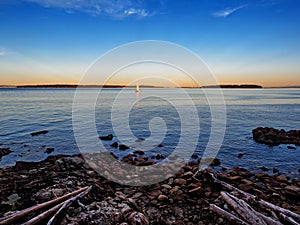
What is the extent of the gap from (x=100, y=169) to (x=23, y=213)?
15.3 ft

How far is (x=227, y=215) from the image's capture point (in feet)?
17.9

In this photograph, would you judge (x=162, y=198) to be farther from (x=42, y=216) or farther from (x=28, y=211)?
(x=28, y=211)

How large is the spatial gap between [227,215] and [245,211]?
1.63 ft

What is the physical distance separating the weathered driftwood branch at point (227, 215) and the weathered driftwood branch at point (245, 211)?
180 millimetres

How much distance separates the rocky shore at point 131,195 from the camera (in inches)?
223

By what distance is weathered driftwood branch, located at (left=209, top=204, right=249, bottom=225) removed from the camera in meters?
5.08

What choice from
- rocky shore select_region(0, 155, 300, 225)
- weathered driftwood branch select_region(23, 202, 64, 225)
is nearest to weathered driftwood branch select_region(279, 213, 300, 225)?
rocky shore select_region(0, 155, 300, 225)

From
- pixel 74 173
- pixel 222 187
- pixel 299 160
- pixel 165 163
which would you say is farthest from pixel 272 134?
pixel 74 173

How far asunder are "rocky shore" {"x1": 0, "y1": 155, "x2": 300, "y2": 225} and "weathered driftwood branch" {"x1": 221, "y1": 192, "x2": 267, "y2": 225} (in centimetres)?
47

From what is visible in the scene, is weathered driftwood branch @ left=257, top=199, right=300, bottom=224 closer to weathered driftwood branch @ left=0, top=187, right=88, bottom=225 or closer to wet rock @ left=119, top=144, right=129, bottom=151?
weathered driftwood branch @ left=0, top=187, right=88, bottom=225

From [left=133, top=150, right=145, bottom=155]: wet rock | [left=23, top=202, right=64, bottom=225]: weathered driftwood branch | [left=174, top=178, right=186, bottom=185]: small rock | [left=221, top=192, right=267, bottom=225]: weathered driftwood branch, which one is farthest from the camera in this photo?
[left=133, top=150, right=145, bottom=155]: wet rock

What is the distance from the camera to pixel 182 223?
566cm

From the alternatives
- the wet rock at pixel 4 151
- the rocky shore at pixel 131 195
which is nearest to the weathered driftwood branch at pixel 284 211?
the rocky shore at pixel 131 195

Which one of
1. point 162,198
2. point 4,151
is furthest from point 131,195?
point 4,151
